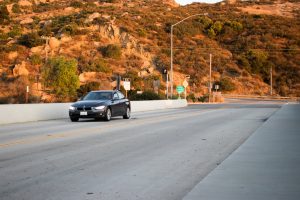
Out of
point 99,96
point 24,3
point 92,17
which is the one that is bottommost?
point 99,96

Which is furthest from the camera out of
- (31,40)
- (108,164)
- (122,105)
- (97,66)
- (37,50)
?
(31,40)

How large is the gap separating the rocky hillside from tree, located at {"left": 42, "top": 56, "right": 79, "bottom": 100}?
1035mm

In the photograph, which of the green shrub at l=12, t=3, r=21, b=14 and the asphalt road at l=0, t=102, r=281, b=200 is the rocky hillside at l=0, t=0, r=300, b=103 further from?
the asphalt road at l=0, t=102, r=281, b=200

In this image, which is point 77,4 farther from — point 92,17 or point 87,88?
point 87,88

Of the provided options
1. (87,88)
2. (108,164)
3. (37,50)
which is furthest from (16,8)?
(108,164)

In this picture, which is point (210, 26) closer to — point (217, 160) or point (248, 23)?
point (248, 23)

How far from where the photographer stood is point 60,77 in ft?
209

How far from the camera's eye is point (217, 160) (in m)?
10.2

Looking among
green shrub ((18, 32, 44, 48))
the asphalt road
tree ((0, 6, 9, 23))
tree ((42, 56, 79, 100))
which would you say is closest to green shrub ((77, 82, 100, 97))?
tree ((42, 56, 79, 100))

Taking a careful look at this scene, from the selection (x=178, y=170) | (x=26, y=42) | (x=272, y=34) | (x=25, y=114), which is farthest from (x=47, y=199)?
(x=272, y=34)

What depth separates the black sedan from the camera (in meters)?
23.6

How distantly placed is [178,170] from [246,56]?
290 feet

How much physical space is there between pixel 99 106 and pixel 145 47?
67782 millimetres

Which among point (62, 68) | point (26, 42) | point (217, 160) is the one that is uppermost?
point (26, 42)
